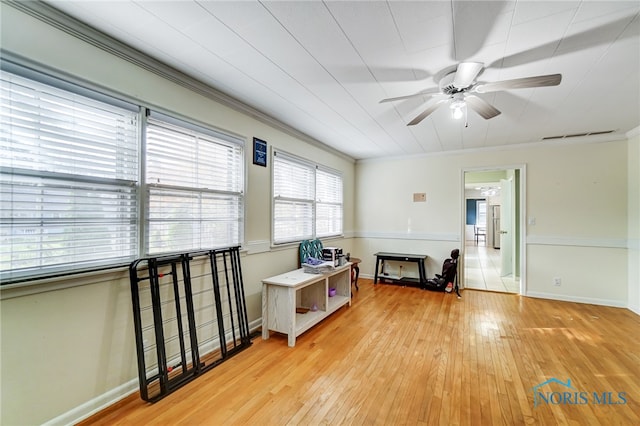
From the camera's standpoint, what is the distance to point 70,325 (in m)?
1.65

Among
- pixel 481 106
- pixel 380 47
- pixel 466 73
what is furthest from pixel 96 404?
pixel 481 106

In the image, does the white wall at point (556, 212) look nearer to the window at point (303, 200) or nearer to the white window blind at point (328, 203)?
the white window blind at point (328, 203)

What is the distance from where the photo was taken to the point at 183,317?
7.54 ft

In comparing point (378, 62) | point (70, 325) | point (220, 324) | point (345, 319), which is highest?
point (378, 62)

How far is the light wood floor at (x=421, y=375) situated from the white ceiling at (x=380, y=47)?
2.49m

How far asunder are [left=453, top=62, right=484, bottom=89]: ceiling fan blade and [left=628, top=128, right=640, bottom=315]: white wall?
11.1 feet

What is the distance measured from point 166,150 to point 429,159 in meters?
4.45

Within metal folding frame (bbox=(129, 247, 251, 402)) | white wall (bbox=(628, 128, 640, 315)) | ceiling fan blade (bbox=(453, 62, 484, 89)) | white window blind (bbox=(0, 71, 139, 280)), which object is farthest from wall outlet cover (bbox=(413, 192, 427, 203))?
white window blind (bbox=(0, 71, 139, 280))

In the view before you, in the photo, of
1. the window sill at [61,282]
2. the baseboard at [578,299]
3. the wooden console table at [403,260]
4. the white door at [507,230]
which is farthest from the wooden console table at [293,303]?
the white door at [507,230]

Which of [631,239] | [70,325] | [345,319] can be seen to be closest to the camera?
[70,325]

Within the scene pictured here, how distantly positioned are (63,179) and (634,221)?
6.33 m

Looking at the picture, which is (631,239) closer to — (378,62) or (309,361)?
(378,62)

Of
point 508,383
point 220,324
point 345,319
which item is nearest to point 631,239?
point 508,383

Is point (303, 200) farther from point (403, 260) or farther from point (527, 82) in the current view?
point (527, 82)
